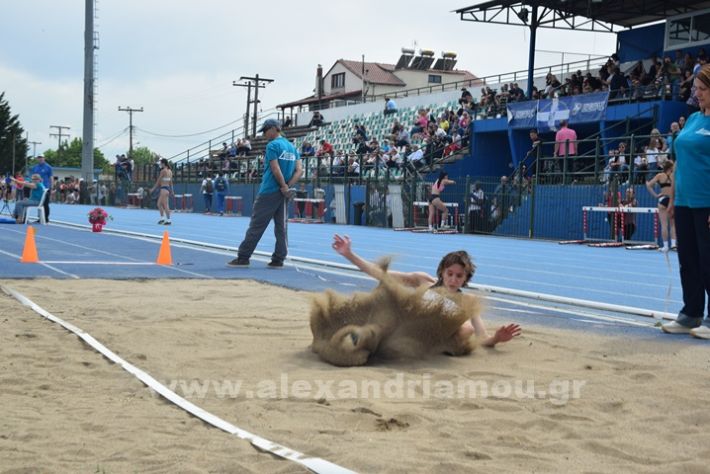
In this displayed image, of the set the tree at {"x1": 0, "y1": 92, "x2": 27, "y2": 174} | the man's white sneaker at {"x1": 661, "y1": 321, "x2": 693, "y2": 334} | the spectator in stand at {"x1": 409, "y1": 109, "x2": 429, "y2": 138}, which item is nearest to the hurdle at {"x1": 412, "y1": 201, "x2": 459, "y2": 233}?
the spectator in stand at {"x1": 409, "y1": 109, "x2": 429, "y2": 138}

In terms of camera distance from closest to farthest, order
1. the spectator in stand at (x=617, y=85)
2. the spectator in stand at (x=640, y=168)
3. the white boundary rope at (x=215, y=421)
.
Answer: the white boundary rope at (x=215, y=421), the spectator in stand at (x=640, y=168), the spectator in stand at (x=617, y=85)

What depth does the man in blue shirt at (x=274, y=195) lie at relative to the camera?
12.5m

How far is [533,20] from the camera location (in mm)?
33375

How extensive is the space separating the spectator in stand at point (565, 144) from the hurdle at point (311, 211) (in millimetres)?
11144

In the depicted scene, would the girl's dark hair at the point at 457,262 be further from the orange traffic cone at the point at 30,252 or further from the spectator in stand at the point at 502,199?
the spectator in stand at the point at 502,199

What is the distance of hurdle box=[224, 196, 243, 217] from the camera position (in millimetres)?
41844

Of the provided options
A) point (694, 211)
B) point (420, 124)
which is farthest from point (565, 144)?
point (694, 211)

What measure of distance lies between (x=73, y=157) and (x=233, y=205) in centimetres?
13080

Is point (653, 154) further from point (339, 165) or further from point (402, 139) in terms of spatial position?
point (402, 139)

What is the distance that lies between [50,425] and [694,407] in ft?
10.8

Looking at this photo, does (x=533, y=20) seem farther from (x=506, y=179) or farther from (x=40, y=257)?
(x=40, y=257)

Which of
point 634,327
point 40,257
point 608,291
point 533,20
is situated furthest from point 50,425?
point 533,20

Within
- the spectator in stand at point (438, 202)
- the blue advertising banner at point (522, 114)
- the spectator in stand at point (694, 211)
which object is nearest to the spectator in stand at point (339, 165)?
the blue advertising banner at point (522, 114)

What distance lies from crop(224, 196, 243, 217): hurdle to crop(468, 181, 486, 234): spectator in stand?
57.2 ft
